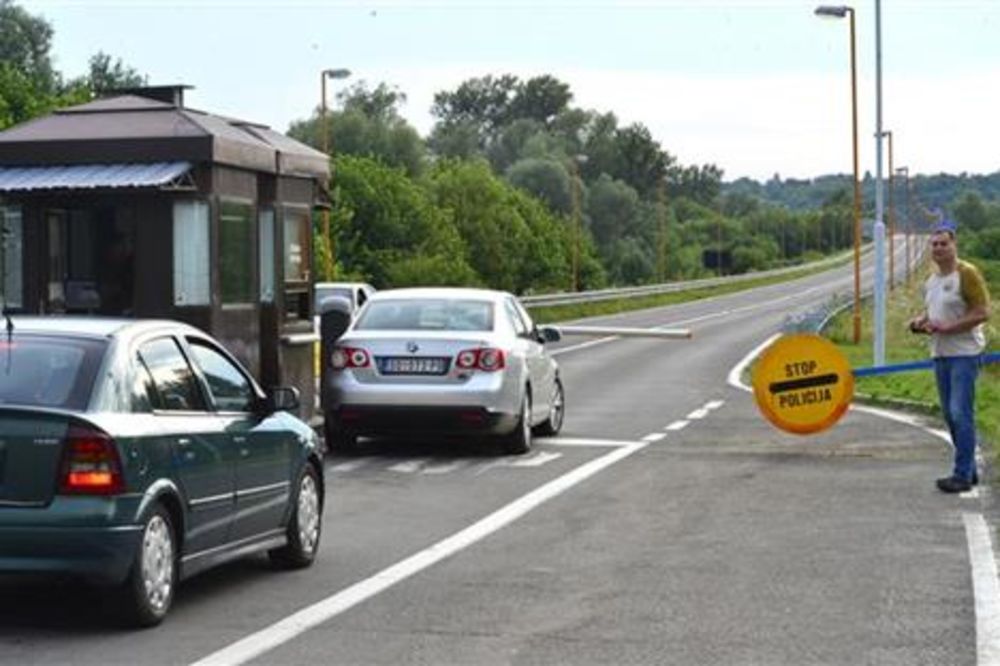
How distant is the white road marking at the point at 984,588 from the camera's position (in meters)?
7.69

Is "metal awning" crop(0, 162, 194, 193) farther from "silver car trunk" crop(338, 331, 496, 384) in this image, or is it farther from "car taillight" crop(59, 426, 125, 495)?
"car taillight" crop(59, 426, 125, 495)

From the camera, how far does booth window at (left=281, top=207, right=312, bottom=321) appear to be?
59.2 ft

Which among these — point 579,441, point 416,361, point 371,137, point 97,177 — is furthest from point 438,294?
point 371,137

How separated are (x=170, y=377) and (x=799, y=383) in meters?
8.82

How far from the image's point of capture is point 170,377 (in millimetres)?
8836

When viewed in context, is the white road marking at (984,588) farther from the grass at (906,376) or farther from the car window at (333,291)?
the car window at (333,291)

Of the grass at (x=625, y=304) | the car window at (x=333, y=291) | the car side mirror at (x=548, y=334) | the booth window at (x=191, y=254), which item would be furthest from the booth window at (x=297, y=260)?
the grass at (x=625, y=304)

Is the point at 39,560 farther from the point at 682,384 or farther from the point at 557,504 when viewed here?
the point at 682,384

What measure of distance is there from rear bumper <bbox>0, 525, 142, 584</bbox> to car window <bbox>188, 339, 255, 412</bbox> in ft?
4.94

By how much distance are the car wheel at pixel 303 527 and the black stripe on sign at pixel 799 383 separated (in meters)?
6.96

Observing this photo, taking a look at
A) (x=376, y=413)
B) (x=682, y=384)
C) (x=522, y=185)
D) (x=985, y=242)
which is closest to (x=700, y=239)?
(x=985, y=242)

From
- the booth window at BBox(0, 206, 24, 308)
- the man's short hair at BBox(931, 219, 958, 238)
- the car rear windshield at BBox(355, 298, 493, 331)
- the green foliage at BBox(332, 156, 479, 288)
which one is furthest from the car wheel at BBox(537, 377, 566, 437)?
the green foliage at BBox(332, 156, 479, 288)

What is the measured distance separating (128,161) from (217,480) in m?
7.86

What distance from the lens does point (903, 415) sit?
69.5 feet
